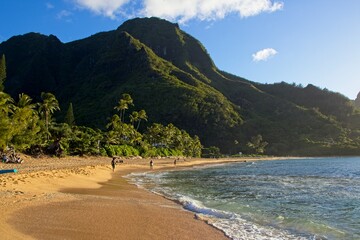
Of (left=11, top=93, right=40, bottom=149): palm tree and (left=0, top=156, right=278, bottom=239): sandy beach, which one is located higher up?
(left=11, top=93, right=40, bottom=149): palm tree

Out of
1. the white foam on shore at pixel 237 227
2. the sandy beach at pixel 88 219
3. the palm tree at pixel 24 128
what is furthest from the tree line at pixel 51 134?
the white foam on shore at pixel 237 227

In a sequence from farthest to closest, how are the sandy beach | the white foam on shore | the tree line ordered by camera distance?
the tree line → the white foam on shore → the sandy beach

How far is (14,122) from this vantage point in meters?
42.8

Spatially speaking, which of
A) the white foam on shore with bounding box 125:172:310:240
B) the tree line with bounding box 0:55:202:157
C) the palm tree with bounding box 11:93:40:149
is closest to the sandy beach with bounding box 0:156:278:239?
the white foam on shore with bounding box 125:172:310:240

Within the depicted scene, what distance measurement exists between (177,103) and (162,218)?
16479 cm

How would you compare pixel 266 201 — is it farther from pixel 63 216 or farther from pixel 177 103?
pixel 177 103

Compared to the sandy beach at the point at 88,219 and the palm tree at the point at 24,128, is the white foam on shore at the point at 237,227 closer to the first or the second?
the sandy beach at the point at 88,219

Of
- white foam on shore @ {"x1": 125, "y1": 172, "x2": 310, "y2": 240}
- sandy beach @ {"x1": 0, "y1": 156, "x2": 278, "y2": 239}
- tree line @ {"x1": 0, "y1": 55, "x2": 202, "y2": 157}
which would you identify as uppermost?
tree line @ {"x1": 0, "y1": 55, "x2": 202, "y2": 157}

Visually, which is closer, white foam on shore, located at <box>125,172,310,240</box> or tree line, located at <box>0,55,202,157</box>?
white foam on shore, located at <box>125,172,310,240</box>

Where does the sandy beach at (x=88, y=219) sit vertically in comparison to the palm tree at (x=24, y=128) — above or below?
below

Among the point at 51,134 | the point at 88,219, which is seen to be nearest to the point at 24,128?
the point at 51,134

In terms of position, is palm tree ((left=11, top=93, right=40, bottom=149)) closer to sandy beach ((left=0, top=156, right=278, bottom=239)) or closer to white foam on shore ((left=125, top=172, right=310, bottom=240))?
sandy beach ((left=0, top=156, right=278, bottom=239))

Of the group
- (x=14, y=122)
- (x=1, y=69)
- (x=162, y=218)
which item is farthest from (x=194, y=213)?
(x=1, y=69)

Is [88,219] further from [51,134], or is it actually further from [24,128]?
[51,134]
